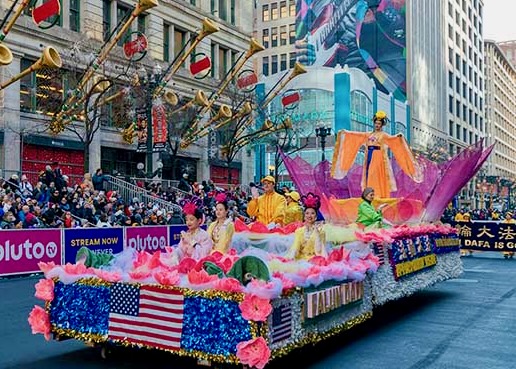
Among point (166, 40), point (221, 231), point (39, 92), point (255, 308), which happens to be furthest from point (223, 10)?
point (255, 308)

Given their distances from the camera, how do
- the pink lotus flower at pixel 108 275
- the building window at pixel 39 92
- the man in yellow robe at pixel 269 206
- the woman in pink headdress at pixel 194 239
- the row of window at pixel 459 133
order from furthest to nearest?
the row of window at pixel 459 133 → the building window at pixel 39 92 → the man in yellow robe at pixel 269 206 → the woman in pink headdress at pixel 194 239 → the pink lotus flower at pixel 108 275

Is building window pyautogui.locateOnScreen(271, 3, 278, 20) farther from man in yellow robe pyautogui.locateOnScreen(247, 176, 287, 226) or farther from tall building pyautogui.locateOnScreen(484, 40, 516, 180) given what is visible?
man in yellow robe pyautogui.locateOnScreen(247, 176, 287, 226)

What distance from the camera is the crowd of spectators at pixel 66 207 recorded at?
15.7 meters

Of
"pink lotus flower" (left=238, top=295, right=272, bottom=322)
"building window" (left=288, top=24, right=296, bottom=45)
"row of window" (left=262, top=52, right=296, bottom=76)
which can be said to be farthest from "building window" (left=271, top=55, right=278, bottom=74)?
"pink lotus flower" (left=238, top=295, right=272, bottom=322)

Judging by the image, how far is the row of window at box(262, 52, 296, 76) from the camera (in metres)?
82.9

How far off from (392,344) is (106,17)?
2739 centimetres

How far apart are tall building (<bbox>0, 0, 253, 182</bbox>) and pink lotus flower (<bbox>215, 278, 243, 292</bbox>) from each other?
61.8 feet

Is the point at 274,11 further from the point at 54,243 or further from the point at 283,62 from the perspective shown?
the point at 54,243

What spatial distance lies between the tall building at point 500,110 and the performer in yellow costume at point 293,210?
105879 millimetres

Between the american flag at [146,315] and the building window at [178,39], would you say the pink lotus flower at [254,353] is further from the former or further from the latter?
the building window at [178,39]

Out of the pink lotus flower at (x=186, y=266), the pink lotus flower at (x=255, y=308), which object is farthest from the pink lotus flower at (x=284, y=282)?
the pink lotus flower at (x=186, y=266)

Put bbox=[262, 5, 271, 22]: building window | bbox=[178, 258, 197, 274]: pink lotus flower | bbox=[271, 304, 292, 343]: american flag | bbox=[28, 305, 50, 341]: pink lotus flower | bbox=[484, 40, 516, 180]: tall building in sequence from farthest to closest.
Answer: bbox=[484, 40, 516, 180]: tall building
bbox=[262, 5, 271, 22]: building window
bbox=[28, 305, 50, 341]: pink lotus flower
bbox=[178, 258, 197, 274]: pink lotus flower
bbox=[271, 304, 292, 343]: american flag

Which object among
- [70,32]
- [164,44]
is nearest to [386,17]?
[164,44]

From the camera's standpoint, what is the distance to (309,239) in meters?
7.45
